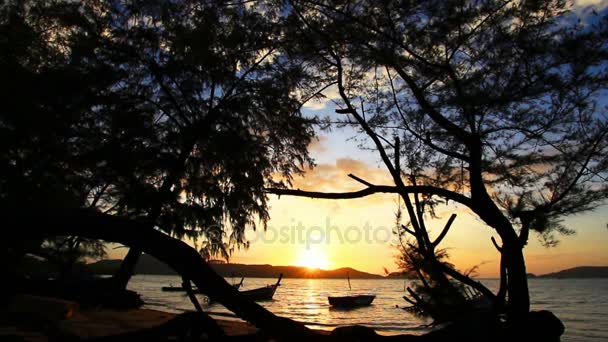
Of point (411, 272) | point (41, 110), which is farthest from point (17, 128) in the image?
point (411, 272)

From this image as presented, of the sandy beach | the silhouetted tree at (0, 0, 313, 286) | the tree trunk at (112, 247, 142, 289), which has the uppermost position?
the silhouetted tree at (0, 0, 313, 286)

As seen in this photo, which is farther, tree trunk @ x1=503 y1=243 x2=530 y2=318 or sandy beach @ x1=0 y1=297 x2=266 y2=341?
sandy beach @ x1=0 y1=297 x2=266 y2=341

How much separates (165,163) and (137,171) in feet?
2.33

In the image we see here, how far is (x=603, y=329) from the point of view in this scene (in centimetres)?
3278

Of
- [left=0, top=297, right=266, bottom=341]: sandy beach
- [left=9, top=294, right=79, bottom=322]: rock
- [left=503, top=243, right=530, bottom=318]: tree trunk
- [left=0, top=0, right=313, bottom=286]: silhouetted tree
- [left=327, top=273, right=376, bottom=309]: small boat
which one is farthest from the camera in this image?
[left=327, top=273, right=376, bottom=309]: small boat

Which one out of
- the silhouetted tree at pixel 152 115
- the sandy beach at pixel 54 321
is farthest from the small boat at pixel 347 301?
the sandy beach at pixel 54 321

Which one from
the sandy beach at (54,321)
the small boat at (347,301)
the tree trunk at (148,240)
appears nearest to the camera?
the tree trunk at (148,240)

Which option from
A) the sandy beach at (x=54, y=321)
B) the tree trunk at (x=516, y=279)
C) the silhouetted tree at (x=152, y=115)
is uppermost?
the silhouetted tree at (x=152, y=115)

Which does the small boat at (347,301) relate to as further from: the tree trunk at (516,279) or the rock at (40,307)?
the tree trunk at (516,279)

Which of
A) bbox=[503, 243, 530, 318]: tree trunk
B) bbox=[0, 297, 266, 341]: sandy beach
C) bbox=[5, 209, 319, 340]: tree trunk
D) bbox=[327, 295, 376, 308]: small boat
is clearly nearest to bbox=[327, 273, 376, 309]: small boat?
bbox=[327, 295, 376, 308]: small boat

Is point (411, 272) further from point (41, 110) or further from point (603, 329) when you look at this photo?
point (603, 329)

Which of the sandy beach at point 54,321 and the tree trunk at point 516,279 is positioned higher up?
the tree trunk at point 516,279

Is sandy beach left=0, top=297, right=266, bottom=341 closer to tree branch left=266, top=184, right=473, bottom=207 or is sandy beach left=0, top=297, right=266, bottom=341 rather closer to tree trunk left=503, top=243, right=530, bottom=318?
tree branch left=266, top=184, right=473, bottom=207

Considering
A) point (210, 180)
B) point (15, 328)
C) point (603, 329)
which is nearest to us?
point (15, 328)
